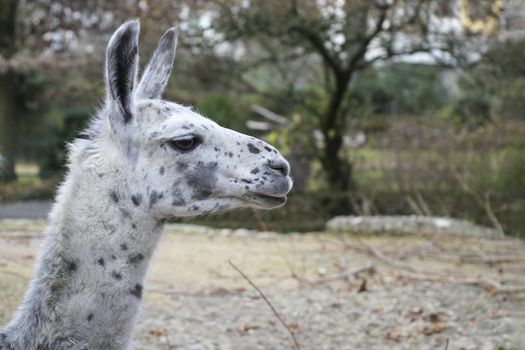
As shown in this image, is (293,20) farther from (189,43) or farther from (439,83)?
(439,83)

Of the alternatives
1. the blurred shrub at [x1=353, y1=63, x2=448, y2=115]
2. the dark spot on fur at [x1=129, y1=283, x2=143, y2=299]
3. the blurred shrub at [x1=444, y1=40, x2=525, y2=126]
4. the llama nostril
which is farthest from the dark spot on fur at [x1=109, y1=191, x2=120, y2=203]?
the blurred shrub at [x1=353, y1=63, x2=448, y2=115]

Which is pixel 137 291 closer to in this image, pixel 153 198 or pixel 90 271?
pixel 90 271

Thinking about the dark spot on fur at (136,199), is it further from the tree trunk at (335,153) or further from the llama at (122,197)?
the tree trunk at (335,153)

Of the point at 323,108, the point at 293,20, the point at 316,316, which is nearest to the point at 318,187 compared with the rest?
the point at 323,108

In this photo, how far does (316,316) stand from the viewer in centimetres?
680

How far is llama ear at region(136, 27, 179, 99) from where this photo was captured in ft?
11.5

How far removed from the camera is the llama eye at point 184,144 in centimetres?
311

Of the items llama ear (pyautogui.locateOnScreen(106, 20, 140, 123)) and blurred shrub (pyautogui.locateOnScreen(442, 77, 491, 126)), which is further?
blurred shrub (pyautogui.locateOnScreen(442, 77, 491, 126))

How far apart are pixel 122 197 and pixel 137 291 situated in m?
0.39

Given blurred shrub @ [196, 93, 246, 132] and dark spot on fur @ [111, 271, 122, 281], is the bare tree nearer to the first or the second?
blurred shrub @ [196, 93, 246, 132]

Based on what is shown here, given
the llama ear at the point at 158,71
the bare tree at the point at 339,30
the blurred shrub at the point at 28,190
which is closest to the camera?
the llama ear at the point at 158,71

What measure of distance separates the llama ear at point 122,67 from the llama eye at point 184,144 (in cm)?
25

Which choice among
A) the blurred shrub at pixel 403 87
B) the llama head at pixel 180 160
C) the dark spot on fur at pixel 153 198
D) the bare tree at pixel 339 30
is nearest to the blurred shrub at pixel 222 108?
the bare tree at pixel 339 30

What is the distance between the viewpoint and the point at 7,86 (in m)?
20.6
